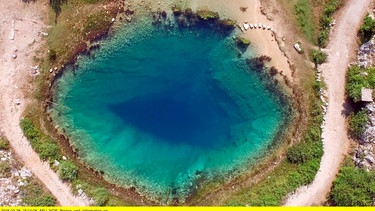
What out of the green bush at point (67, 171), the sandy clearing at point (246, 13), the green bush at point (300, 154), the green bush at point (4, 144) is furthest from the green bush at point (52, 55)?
the green bush at point (300, 154)

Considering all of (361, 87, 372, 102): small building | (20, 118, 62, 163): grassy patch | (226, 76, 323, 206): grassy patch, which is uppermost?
(361, 87, 372, 102): small building

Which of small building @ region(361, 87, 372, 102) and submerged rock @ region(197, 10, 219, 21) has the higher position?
submerged rock @ region(197, 10, 219, 21)

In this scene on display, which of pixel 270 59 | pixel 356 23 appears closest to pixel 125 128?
pixel 270 59

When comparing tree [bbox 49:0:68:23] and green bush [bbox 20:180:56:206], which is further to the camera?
tree [bbox 49:0:68:23]

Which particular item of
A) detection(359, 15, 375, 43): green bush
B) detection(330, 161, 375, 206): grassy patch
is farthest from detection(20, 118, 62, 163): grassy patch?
detection(359, 15, 375, 43): green bush

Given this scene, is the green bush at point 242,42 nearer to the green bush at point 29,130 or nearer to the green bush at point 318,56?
the green bush at point 318,56

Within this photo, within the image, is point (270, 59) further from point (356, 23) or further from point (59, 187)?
point (59, 187)

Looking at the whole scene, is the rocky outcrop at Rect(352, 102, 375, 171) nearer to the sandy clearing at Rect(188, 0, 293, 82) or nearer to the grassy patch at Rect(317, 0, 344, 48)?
the grassy patch at Rect(317, 0, 344, 48)
